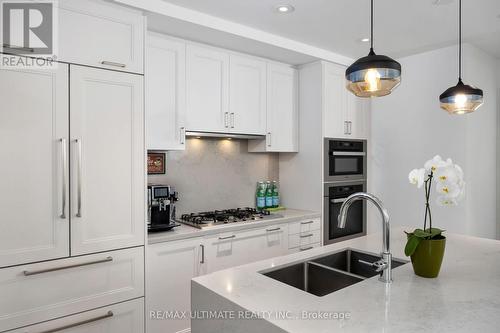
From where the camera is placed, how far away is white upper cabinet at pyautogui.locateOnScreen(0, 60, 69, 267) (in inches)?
72.5

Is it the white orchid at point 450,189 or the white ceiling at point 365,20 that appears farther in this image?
the white ceiling at point 365,20

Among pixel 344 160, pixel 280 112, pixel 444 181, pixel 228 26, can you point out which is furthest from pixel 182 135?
pixel 444 181

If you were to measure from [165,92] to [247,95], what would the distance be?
32.8 inches

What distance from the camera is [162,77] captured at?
269 centimetres

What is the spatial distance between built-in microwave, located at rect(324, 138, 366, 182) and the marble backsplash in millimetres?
630

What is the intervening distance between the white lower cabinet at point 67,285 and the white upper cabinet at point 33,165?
80 mm

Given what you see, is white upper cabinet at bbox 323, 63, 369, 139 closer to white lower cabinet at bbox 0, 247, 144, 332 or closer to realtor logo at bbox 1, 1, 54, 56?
white lower cabinet at bbox 0, 247, 144, 332

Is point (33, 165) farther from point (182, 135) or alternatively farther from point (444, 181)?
point (444, 181)

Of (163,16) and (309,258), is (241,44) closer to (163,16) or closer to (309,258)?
(163,16)

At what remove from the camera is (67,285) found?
2031 mm

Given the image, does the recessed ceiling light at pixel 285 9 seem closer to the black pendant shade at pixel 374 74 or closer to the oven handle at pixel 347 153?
the black pendant shade at pixel 374 74

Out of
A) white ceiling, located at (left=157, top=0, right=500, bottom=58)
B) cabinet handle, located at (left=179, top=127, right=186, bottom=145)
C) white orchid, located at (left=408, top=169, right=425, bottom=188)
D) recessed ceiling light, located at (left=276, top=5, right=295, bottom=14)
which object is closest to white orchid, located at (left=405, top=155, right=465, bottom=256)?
white orchid, located at (left=408, top=169, right=425, bottom=188)

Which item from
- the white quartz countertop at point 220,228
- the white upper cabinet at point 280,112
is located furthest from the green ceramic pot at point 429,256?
the white upper cabinet at point 280,112

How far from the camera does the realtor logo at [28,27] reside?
1.84 metres
